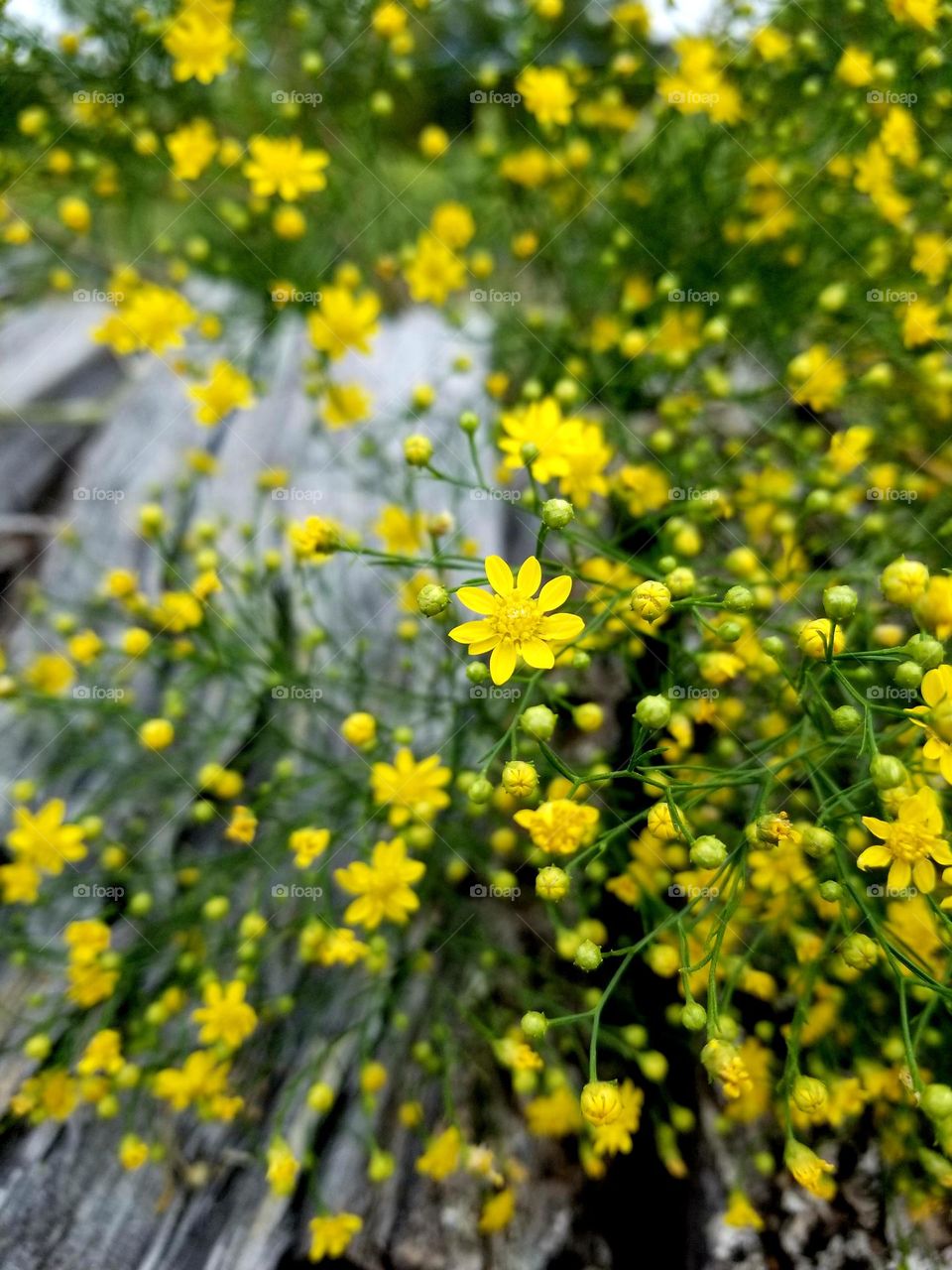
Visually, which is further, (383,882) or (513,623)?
(383,882)

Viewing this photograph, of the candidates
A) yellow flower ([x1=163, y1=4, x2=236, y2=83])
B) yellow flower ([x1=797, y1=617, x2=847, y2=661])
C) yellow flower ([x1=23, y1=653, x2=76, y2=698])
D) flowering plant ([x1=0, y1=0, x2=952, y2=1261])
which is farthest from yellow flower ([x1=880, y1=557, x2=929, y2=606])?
yellow flower ([x1=163, y1=4, x2=236, y2=83])

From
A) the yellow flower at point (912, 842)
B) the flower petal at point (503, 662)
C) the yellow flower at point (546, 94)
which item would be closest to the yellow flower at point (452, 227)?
the yellow flower at point (546, 94)

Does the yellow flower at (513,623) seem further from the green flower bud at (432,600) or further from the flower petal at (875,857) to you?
the flower petal at (875,857)

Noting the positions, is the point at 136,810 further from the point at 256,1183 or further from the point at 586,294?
the point at 586,294

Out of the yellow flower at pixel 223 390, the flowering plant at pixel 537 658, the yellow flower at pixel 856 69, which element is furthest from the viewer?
the yellow flower at pixel 223 390

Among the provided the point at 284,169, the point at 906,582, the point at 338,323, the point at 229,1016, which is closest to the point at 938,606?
the point at 906,582

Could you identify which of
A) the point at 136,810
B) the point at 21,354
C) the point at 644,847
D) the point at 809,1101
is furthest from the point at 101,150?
the point at 809,1101

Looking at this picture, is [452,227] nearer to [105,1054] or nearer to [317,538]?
[317,538]
